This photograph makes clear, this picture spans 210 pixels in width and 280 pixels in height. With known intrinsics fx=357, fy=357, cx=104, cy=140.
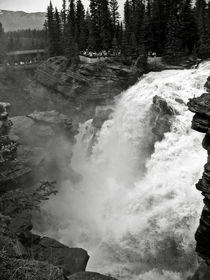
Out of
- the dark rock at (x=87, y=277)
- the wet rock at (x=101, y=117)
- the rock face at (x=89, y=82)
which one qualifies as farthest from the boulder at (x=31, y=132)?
the dark rock at (x=87, y=277)

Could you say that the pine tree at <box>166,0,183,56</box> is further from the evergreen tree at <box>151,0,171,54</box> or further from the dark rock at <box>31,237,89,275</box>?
the dark rock at <box>31,237,89,275</box>

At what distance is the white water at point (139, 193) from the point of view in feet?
84.0

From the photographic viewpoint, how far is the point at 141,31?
197 ft

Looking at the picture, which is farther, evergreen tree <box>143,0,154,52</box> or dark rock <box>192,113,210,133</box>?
evergreen tree <box>143,0,154,52</box>

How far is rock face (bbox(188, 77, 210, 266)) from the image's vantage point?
749 inches

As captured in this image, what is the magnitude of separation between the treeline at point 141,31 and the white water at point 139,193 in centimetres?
1116

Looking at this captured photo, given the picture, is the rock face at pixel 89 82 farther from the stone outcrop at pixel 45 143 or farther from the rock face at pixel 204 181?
the rock face at pixel 204 181

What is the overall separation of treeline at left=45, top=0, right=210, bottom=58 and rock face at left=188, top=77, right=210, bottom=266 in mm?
34993

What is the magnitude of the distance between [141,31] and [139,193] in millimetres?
36606

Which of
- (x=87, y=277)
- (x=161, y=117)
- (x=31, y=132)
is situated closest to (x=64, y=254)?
(x=87, y=277)

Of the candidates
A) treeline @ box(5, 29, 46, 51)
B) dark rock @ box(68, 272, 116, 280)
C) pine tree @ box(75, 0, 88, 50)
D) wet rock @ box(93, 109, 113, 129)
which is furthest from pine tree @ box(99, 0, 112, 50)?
treeline @ box(5, 29, 46, 51)

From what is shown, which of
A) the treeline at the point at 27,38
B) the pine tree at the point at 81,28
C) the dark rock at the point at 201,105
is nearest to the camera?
the dark rock at the point at 201,105

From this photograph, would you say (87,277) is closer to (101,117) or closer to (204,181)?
(204,181)

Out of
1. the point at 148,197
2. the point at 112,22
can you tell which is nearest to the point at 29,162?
the point at 148,197
